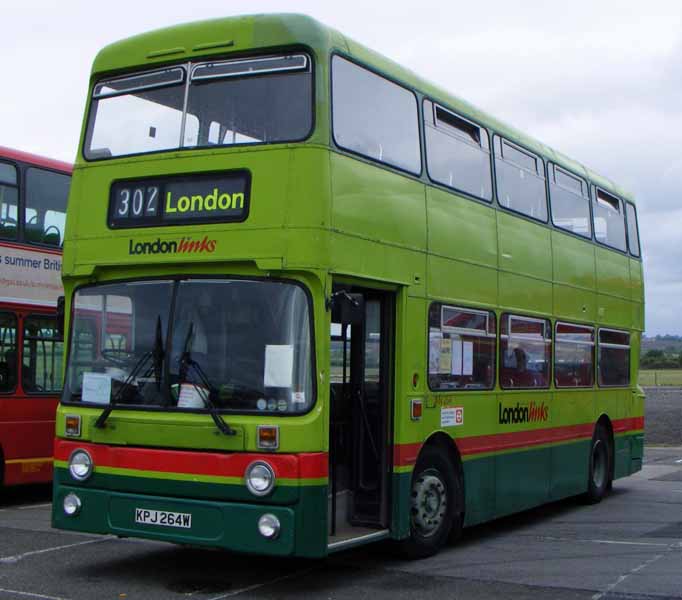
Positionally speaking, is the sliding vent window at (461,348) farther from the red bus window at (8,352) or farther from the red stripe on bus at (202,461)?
the red bus window at (8,352)

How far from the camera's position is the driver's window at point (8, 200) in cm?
Result: 1429

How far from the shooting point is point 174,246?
8992 mm

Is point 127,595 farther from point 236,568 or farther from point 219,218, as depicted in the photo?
point 219,218

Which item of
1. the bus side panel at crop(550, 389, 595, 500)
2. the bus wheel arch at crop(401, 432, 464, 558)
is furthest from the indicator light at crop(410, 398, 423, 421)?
the bus side panel at crop(550, 389, 595, 500)

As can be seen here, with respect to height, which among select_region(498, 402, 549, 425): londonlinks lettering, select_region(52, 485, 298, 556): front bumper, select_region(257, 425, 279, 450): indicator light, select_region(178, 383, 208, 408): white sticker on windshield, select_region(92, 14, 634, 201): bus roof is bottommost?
select_region(52, 485, 298, 556): front bumper

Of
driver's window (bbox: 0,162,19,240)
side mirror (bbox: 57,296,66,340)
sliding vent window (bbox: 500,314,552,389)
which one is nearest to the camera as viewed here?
side mirror (bbox: 57,296,66,340)

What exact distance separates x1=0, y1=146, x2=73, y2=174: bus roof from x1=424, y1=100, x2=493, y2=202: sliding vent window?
20.6ft

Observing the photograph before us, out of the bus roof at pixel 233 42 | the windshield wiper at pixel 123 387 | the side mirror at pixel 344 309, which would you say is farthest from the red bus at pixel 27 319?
the side mirror at pixel 344 309

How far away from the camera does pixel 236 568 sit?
9734 millimetres

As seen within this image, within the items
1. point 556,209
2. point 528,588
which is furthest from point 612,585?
point 556,209

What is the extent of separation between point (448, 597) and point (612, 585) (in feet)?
4.84

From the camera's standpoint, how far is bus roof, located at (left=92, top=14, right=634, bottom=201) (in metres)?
8.97

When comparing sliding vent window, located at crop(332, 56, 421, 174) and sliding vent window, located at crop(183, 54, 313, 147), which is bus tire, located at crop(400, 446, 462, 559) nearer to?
sliding vent window, located at crop(332, 56, 421, 174)

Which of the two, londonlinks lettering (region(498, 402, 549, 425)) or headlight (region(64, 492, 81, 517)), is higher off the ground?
londonlinks lettering (region(498, 402, 549, 425))
